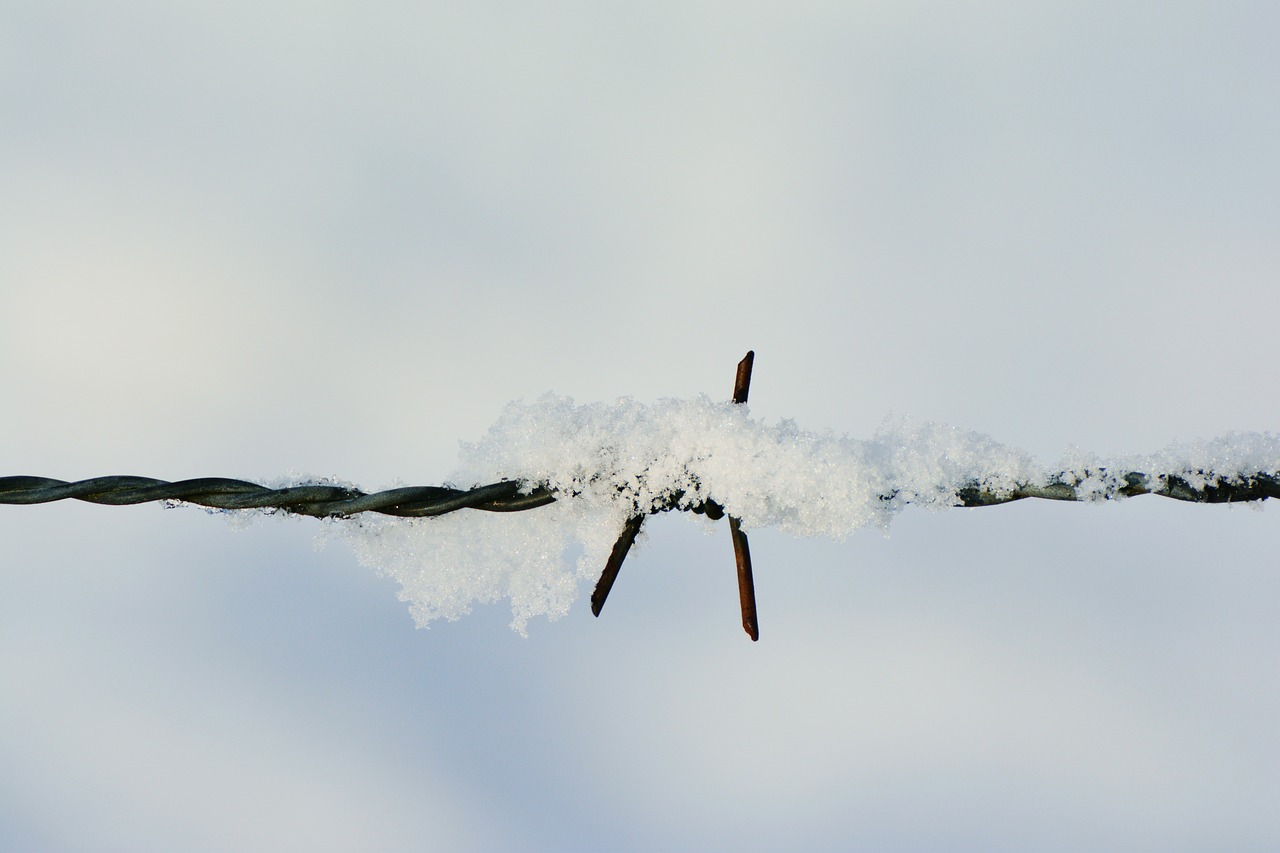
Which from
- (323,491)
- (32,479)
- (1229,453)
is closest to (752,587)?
(323,491)

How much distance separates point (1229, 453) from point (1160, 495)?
6.2 inches

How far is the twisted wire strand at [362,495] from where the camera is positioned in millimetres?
1752

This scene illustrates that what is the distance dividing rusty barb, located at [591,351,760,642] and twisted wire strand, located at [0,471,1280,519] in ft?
0.20

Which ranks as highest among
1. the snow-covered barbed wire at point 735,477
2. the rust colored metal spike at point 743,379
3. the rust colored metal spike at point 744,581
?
the rust colored metal spike at point 743,379

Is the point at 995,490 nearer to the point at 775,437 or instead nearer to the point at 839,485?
the point at 839,485

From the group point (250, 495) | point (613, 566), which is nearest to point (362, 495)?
point (250, 495)

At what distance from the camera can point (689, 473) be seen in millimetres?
1812

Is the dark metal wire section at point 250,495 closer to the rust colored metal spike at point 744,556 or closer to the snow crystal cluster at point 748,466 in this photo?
the snow crystal cluster at point 748,466

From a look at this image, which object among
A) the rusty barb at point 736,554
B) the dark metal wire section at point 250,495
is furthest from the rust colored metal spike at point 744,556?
the dark metal wire section at point 250,495

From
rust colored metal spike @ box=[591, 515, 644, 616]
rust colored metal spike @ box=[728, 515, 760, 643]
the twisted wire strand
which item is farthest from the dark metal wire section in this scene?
rust colored metal spike @ box=[728, 515, 760, 643]

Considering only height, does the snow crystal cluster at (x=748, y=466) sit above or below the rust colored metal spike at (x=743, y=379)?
below

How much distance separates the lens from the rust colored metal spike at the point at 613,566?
5.80 ft

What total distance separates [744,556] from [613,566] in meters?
0.26

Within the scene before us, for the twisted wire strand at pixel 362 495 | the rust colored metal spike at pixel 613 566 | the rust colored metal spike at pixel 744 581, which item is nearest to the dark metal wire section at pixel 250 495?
the twisted wire strand at pixel 362 495
